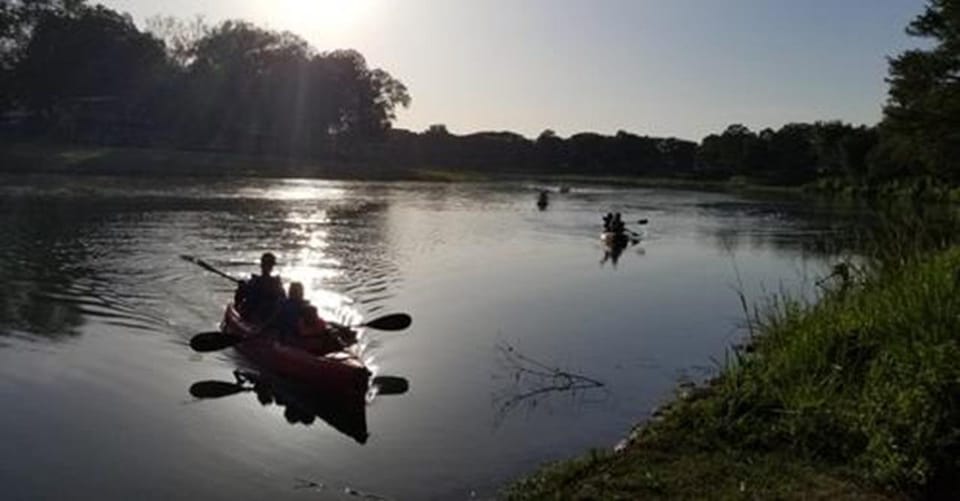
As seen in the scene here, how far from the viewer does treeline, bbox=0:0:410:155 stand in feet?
329

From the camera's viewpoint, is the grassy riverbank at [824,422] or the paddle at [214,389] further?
the paddle at [214,389]

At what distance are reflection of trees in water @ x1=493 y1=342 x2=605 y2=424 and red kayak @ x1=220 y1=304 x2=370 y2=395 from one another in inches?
85.1

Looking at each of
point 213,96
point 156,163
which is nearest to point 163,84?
point 213,96

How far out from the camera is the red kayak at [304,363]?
1432 centimetres

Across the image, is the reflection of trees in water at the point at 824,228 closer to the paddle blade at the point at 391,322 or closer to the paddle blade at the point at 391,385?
the paddle blade at the point at 391,385

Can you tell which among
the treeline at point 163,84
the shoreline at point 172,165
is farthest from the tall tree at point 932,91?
the treeline at point 163,84

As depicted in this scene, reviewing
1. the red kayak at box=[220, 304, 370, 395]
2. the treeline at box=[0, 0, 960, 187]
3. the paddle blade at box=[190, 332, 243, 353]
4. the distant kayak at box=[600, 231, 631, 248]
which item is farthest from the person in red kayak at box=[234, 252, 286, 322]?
the treeline at box=[0, 0, 960, 187]

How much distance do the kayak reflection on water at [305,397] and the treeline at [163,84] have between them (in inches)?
3643

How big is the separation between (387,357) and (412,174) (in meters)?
97.1

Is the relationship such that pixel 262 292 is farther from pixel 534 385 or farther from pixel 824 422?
pixel 824 422

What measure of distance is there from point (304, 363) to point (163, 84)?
9924 cm

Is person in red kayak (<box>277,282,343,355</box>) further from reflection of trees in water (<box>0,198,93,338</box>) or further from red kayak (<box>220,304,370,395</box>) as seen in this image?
reflection of trees in water (<box>0,198,93,338</box>)

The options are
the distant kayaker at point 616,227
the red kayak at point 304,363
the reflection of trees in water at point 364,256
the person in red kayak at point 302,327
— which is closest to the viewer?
the red kayak at point 304,363

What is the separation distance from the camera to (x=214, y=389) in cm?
1525
